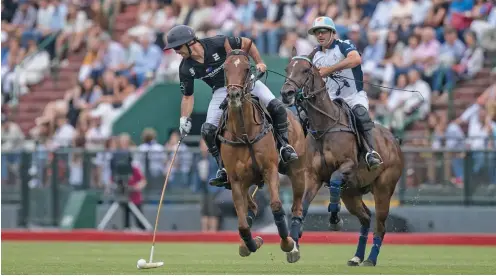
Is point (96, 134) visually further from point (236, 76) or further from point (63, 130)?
point (236, 76)

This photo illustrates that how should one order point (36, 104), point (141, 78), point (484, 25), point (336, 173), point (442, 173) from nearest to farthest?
point (336, 173), point (442, 173), point (484, 25), point (141, 78), point (36, 104)

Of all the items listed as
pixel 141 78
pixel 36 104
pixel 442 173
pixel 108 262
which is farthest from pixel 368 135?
pixel 36 104

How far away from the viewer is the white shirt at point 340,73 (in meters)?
15.1

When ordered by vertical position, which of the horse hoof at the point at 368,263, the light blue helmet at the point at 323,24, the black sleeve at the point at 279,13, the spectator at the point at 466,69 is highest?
the light blue helmet at the point at 323,24

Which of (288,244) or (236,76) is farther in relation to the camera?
(288,244)

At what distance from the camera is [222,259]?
1584 cm

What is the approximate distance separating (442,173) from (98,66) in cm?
891

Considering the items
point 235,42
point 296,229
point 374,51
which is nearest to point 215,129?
point 235,42

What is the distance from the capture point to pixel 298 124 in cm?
1483

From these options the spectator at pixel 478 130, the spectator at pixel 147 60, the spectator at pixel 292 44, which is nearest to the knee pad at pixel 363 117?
the spectator at pixel 478 130

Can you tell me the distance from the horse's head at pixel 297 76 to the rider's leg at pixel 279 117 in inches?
7.1

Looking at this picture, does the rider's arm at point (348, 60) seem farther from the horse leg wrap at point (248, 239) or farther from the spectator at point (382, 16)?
the spectator at point (382, 16)

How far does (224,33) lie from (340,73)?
10417 mm

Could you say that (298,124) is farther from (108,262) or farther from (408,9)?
(408,9)
